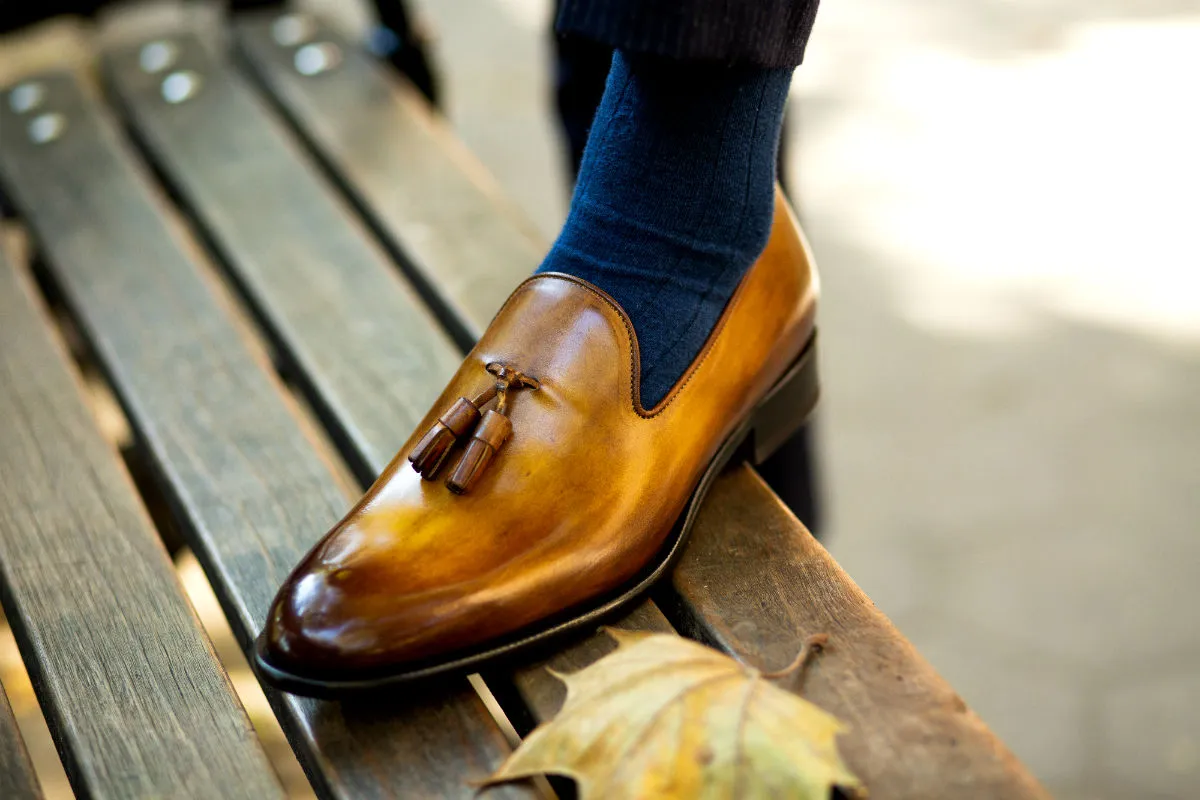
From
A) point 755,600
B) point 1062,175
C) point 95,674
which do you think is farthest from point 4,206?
point 1062,175

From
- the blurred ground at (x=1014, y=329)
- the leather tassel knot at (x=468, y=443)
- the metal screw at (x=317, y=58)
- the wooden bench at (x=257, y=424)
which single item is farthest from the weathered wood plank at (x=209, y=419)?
the blurred ground at (x=1014, y=329)

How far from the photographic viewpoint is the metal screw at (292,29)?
138 cm

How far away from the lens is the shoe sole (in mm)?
625

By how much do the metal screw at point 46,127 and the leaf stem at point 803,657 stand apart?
100 centimetres

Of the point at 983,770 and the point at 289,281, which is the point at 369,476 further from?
the point at 983,770

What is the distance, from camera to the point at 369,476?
848 mm

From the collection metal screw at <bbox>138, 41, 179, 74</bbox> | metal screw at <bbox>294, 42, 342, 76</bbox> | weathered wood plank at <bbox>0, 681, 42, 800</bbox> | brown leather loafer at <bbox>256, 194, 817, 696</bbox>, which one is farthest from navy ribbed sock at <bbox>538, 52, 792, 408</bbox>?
metal screw at <bbox>138, 41, 179, 74</bbox>

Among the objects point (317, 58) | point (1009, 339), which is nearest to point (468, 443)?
point (317, 58)

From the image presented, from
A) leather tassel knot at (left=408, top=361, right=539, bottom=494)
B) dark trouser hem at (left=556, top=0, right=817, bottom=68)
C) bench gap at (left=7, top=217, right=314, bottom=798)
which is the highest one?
dark trouser hem at (left=556, top=0, right=817, bottom=68)

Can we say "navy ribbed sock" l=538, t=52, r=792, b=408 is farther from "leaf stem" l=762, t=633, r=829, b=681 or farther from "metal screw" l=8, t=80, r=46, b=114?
"metal screw" l=8, t=80, r=46, b=114

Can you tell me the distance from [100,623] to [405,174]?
56 centimetres

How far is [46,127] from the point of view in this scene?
4.21ft

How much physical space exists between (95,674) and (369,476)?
0.73 feet

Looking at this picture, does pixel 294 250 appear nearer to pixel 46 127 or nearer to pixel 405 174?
pixel 405 174
